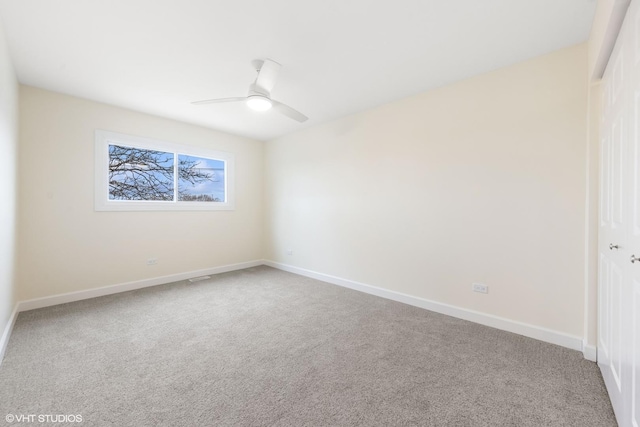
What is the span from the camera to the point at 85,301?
3342 millimetres

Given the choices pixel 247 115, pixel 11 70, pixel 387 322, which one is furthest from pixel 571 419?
pixel 11 70

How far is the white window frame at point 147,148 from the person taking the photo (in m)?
3.55

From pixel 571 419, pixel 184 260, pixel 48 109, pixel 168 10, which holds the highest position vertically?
pixel 168 10

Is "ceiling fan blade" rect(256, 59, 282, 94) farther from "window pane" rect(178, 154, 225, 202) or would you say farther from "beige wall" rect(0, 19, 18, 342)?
"window pane" rect(178, 154, 225, 202)

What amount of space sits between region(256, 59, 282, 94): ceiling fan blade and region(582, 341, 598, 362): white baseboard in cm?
347

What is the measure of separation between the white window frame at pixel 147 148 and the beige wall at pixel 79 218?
8 centimetres

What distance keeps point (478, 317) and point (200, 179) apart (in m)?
4.56

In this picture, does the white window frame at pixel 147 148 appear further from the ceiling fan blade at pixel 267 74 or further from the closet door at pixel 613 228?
the closet door at pixel 613 228

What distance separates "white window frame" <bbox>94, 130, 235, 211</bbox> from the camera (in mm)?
3555

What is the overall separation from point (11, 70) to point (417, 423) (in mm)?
4405

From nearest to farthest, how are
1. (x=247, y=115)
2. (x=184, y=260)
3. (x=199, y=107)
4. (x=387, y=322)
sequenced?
(x=387, y=322) → (x=199, y=107) → (x=247, y=115) → (x=184, y=260)

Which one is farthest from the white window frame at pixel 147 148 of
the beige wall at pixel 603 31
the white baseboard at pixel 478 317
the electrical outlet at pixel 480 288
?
the beige wall at pixel 603 31

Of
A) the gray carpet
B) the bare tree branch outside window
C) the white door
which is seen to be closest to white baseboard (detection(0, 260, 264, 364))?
the gray carpet

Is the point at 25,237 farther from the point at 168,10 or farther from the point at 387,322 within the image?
the point at 387,322
